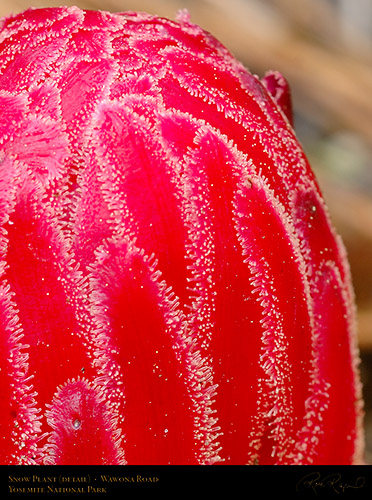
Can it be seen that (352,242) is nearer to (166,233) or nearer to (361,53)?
(361,53)
